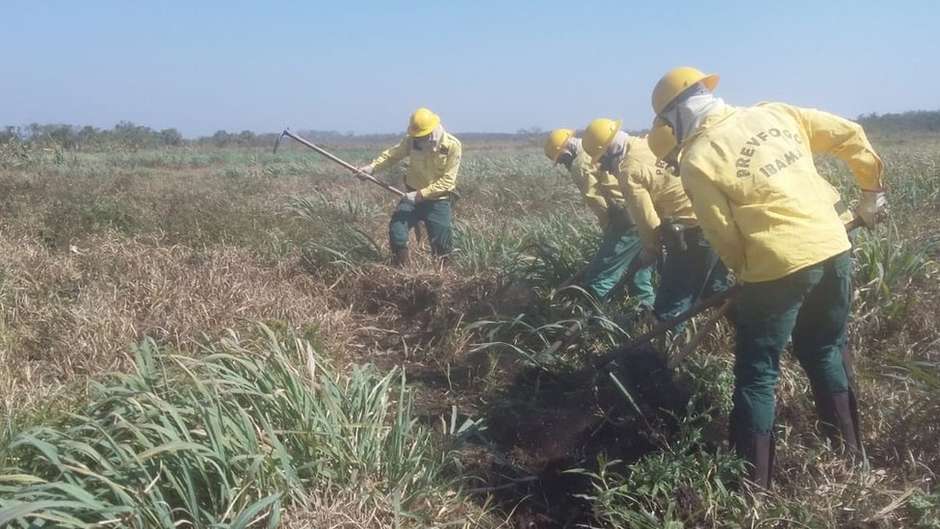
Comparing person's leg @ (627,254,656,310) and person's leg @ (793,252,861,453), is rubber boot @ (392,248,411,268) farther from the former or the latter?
person's leg @ (793,252,861,453)

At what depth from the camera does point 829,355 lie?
11.3ft

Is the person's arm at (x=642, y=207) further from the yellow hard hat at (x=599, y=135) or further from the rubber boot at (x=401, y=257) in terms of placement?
the rubber boot at (x=401, y=257)

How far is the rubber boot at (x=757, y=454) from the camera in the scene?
3215 millimetres

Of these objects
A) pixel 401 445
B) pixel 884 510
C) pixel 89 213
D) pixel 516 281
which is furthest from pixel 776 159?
pixel 89 213

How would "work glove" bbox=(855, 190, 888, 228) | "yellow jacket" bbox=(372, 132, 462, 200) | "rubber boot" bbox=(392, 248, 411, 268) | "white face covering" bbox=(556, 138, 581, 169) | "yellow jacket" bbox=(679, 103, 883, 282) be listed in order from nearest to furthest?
"yellow jacket" bbox=(679, 103, 883, 282) → "work glove" bbox=(855, 190, 888, 228) → "white face covering" bbox=(556, 138, 581, 169) → "rubber boot" bbox=(392, 248, 411, 268) → "yellow jacket" bbox=(372, 132, 462, 200)

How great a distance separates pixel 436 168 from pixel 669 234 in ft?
9.06

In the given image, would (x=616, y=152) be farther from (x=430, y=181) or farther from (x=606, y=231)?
(x=430, y=181)

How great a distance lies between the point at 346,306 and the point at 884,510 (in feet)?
14.1

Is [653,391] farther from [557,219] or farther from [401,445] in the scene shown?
[557,219]

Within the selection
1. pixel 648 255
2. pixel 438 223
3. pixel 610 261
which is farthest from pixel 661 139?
pixel 438 223

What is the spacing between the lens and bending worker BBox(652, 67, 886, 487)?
3074 mm

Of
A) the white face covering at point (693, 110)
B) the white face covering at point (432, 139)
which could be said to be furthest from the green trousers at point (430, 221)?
the white face covering at point (693, 110)

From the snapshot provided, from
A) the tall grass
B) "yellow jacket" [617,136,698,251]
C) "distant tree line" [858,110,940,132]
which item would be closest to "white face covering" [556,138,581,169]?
"yellow jacket" [617,136,698,251]

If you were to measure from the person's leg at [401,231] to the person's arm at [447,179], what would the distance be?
18 cm
